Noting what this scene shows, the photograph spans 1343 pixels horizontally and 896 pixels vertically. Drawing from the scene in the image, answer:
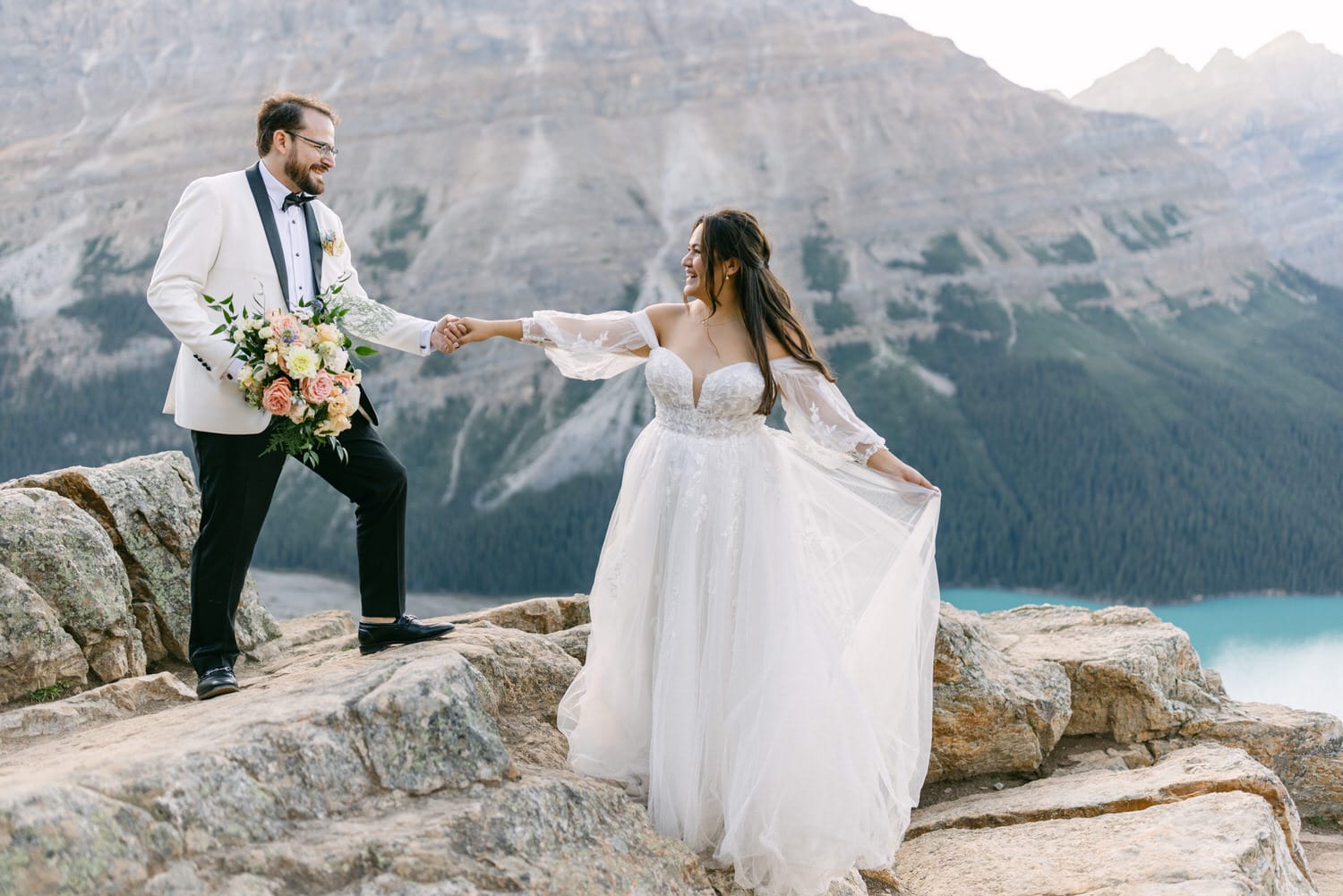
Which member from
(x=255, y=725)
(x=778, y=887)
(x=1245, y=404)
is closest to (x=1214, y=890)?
(x=778, y=887)

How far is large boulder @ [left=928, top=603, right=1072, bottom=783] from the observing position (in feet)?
26.7

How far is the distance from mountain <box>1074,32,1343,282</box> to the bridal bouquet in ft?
589

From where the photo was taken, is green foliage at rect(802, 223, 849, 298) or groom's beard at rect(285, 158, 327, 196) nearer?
groom's beard at rect(285, 158, 327, 196)

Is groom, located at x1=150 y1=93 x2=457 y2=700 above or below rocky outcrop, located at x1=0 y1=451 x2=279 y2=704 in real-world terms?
above

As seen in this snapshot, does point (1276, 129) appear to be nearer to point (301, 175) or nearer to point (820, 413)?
point (820, 413)

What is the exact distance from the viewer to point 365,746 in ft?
14.6

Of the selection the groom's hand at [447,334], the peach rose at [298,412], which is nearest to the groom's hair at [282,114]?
the groom's hand at [447,334]

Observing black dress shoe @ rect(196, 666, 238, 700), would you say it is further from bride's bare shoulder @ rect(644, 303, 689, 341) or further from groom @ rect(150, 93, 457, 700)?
bride's bare shoulder @ rect(644, 303, 689, 341)

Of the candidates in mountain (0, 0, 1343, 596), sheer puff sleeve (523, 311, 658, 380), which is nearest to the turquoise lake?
mountain (0, 0, 1343, 596)

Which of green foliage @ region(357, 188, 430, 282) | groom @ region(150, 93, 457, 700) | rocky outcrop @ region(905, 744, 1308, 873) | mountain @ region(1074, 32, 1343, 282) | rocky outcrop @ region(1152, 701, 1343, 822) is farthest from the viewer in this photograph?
mountain @ region(1074, 32, 1343, 282)

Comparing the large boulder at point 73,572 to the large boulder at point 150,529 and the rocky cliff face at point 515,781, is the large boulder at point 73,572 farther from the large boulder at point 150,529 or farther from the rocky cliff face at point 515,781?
the large boulder at point 150,529

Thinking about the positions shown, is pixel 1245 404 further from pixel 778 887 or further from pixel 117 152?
pixel 117 152

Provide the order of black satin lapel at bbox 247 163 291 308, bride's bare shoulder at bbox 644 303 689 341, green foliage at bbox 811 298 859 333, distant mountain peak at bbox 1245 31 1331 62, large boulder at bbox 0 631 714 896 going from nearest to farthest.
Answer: large boulder at bbox 0 631 714 896 < black satin lapel at bbox 247 163 291 308 < bride's bare shoulder at bbox 644 303 689 341 < green foliage at bbox 811 298 859 333 < distant mountain peak at bbox 1245 31 1331 62

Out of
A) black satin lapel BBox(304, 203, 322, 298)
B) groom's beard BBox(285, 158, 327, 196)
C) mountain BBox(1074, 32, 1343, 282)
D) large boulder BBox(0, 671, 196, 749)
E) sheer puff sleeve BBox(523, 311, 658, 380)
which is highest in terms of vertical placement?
mountain BBox(1074, 32, 1343, 282)
